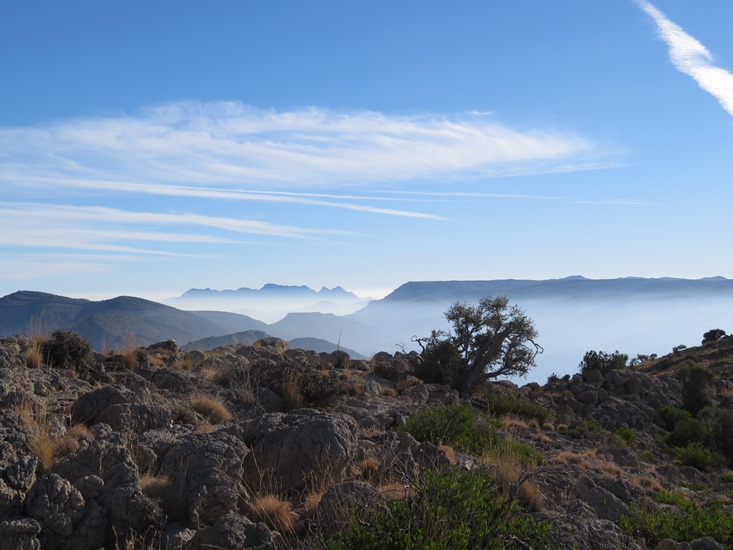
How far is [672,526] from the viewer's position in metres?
8.00

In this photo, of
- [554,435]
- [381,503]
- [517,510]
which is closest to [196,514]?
[381,503]

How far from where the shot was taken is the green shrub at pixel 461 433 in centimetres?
1101

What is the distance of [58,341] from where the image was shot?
14.6m

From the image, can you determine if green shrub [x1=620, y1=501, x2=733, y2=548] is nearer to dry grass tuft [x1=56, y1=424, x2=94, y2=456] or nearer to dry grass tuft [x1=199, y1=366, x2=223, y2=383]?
dry grass tuft [x1=56, y1=424, x2=94, y2=456]

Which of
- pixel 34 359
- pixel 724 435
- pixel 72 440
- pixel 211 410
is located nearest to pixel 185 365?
pixel 34 359

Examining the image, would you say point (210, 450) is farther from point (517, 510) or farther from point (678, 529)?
point (678, 529)

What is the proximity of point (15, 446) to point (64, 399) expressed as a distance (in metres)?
4.19

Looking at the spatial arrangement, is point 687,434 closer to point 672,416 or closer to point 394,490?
point 672,416

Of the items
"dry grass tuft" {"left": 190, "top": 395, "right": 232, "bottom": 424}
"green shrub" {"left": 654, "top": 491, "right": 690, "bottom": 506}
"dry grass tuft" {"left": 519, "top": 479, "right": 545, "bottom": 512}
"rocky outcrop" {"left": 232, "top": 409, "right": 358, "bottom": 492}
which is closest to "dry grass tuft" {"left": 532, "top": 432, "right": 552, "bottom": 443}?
"green shrub" {"left": 654, "top": 491, "right": 690, "bottom": 506}

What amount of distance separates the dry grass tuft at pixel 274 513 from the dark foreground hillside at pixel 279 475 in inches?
0.7

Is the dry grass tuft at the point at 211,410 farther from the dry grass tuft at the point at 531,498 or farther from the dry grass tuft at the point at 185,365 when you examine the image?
the dry grass tuft at the point at 531,498

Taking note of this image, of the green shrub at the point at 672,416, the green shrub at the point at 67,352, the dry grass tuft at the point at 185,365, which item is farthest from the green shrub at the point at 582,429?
the green shrub at the point at 67,352

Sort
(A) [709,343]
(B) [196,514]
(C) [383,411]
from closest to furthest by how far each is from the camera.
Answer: (B) [196,514] < (C) [383,411] < (A) [709,343]

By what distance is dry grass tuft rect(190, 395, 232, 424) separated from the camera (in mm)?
11508
